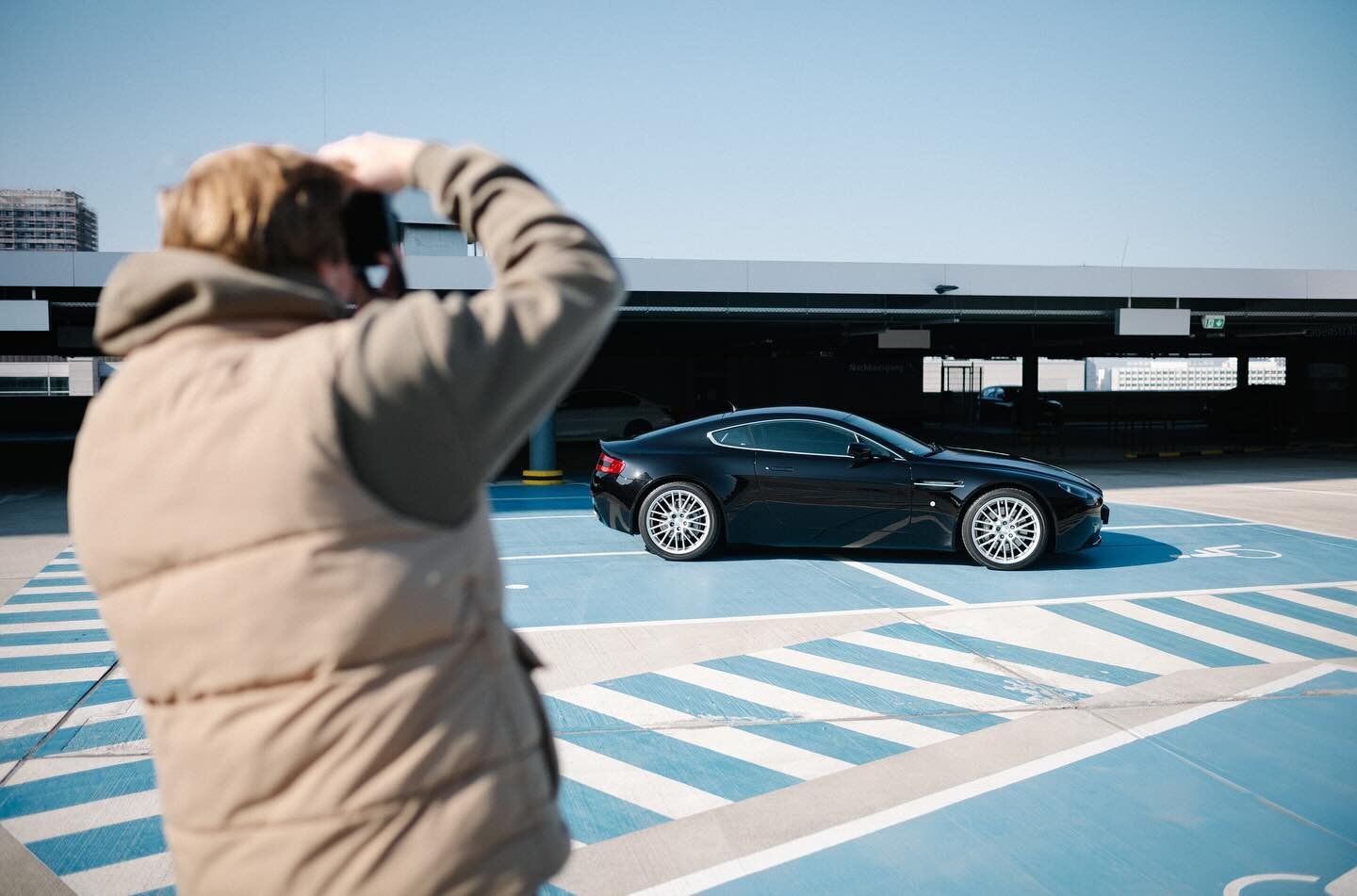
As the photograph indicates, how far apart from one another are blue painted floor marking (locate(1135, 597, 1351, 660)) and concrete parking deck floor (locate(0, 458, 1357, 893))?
0.03 m

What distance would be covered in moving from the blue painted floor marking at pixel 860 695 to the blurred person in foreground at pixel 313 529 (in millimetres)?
4254

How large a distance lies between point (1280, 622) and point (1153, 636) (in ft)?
3.79

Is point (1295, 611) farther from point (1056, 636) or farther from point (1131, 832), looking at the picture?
point (1131, 832)

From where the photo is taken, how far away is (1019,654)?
6441 mm

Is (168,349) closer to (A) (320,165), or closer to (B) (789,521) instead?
(A) (320,165)

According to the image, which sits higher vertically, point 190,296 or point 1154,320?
point 1154,320

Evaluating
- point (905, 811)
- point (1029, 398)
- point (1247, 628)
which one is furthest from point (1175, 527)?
point (1029, 398)

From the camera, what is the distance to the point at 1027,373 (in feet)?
113

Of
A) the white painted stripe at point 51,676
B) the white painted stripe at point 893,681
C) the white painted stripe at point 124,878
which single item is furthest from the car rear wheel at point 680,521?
the white painted stripe at point 124,878

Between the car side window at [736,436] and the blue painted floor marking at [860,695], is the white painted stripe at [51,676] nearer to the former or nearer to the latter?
the blue painted floor marking at [860,695]

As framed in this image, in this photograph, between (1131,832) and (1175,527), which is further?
(1175,527)

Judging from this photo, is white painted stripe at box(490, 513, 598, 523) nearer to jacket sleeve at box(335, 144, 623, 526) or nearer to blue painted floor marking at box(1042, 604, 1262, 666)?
blue painted floor marking at box(1042, 604, 1262, 666)

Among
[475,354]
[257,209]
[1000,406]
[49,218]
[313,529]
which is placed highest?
[49,218]

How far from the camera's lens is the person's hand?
137cm
